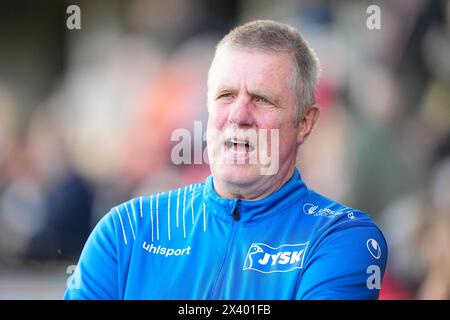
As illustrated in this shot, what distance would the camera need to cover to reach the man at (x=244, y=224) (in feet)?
6.18

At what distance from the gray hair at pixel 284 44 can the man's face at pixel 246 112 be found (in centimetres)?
2

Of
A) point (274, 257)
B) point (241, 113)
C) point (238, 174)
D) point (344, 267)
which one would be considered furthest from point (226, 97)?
point (344, 267)

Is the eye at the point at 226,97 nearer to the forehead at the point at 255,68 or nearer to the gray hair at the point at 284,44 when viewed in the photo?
the forehead at the point at 255,68

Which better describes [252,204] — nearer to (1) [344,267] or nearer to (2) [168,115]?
(1) [344,267]

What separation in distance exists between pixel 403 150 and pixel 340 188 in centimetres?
37

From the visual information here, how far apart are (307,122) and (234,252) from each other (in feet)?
1.58

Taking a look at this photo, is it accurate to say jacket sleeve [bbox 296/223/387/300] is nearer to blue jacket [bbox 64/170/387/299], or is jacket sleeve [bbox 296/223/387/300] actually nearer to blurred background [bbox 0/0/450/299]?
blue jacket [bbox 64/170/387/299]

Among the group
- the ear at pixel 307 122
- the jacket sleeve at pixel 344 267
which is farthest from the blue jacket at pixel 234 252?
the ear at pixel 307 122

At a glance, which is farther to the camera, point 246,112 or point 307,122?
point 307,122

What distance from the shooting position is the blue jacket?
184 cm

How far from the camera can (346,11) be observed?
344cm

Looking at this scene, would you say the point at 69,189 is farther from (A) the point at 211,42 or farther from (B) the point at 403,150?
(B) the point at 403,150

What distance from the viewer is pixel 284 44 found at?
199 cm

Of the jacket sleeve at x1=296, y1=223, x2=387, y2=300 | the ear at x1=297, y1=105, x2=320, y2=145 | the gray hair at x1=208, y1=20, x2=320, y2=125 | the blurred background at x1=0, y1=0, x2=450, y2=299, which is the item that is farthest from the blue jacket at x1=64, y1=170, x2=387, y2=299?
the blurred background at x1=0, y1=0, x2=450, y2=299
